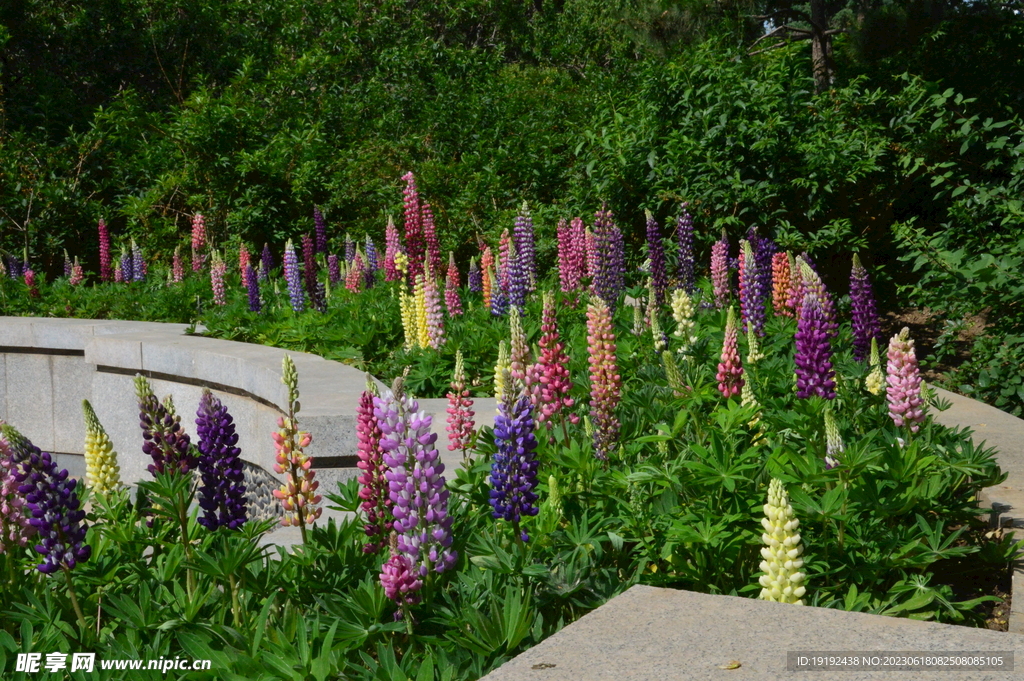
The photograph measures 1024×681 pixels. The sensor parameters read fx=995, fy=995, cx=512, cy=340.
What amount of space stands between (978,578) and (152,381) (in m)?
7.07

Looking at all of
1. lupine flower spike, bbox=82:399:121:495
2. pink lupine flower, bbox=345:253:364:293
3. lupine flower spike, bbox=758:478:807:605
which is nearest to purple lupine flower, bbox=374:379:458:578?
lupine flower spike, bbox=758:478:807:605

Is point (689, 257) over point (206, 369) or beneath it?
over

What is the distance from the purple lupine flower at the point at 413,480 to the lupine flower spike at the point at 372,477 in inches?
9.4

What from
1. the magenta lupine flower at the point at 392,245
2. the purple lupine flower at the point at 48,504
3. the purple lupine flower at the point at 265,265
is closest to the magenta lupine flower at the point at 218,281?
the purple lupine flower at the point at 265,265

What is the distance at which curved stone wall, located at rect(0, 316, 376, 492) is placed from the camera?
234 inches

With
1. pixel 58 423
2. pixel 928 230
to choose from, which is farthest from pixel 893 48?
pixel 58 423

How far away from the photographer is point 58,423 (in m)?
10.1

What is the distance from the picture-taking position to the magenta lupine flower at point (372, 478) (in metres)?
3.23

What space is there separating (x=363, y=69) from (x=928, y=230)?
37.8 feet

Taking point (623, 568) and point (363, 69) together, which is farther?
point (363, 69)

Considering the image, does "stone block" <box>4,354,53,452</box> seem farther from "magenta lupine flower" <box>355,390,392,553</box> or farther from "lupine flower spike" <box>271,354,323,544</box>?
"magenta lupine flower" <box>355,390,392,553</box>

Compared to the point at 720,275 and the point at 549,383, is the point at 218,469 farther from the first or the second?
the point at 720,275

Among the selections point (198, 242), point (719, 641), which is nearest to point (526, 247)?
point (719, 641)

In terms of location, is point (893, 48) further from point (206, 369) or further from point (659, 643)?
point (659, 643)
